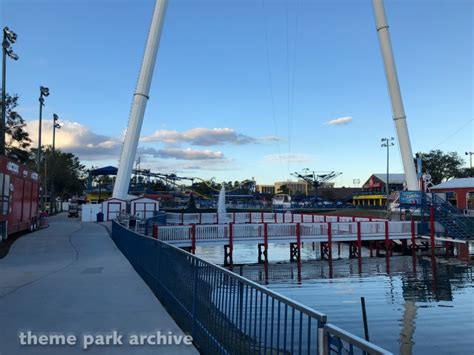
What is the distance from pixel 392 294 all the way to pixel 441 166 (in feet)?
307

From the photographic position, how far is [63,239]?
23656mm

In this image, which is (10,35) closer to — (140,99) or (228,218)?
(140,99)

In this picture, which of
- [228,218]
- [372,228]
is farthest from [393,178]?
[372,228]

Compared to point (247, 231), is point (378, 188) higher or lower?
higher

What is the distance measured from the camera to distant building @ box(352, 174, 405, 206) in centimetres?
10038

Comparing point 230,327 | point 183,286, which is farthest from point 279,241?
point 230,327

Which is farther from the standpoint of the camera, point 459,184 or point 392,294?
point 459,184

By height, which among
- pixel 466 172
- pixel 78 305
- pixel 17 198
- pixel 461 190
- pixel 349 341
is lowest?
pixel 78 305

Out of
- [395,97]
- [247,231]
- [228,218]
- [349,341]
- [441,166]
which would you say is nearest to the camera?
[349,341]

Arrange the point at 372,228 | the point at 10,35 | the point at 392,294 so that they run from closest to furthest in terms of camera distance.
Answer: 1. the point at 392,294
2. the point at 372,228
3. the point at 10,35

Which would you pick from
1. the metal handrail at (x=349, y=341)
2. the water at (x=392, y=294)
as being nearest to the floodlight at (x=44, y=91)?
the water at (x=392, y=294)

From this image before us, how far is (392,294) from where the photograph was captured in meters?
16.1

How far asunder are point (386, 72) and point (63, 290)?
1565 inches

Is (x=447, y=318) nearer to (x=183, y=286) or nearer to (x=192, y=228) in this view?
(x=183, y=286)
